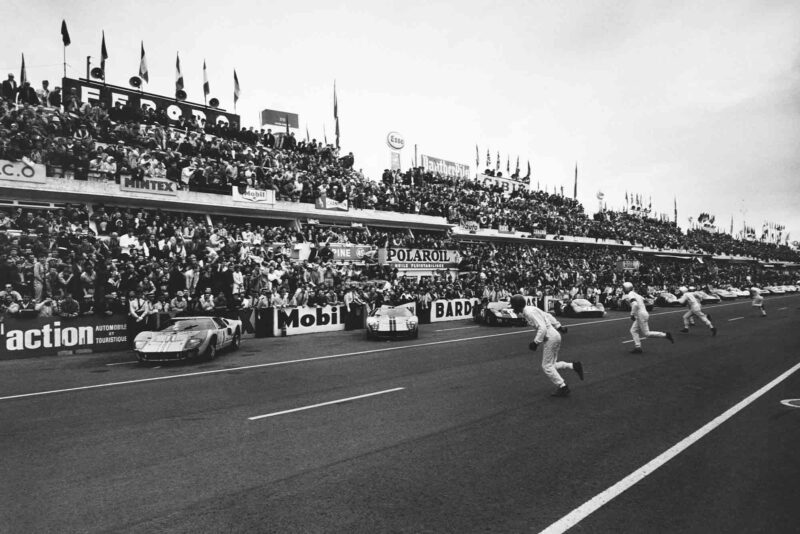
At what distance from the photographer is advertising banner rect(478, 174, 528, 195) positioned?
55.4 meters

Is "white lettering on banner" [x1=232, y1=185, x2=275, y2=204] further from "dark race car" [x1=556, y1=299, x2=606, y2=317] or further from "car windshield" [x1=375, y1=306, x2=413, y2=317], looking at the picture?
"dark race car" [x1=556, y1=299, x2=606, y2=317]

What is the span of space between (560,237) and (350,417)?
152ft

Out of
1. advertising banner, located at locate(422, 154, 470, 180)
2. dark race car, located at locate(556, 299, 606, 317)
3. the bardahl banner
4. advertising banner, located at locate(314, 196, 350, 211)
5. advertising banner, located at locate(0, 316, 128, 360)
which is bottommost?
dark race car, located at locate(556, 299, 606, 317)

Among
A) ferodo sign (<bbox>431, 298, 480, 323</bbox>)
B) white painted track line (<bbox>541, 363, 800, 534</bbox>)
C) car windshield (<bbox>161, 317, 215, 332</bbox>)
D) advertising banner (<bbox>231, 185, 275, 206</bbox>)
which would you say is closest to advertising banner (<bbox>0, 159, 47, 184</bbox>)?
advertising banner (<bbox>231, 185, 275, 206</bbox>)

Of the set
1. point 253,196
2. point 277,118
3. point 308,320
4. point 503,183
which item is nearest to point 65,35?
point 253,196

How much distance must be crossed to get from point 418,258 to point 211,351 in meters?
20.1

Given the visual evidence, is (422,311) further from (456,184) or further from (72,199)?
(456,184)

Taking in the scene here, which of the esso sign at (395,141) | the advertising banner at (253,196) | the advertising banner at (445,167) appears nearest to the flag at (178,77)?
the advertising banner at (253,196)

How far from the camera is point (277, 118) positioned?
148 ft

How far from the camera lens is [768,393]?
28.2ft

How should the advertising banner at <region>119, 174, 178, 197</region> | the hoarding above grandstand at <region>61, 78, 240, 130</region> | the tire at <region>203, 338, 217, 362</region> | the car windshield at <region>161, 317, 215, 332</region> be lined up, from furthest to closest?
the hoarding above grandstand at <region>61, 78, 240, 130</region>, the advertising banner at <region>119, 174, 178, 197</region>, the car windshield at <region>161, 317, 215, 332</region>, the tire at <region>203, 338, 217, 362</region>

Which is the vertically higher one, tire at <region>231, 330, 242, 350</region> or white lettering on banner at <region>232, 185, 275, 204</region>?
white lettering on banner at <region>232, 185, 275, 204</region>

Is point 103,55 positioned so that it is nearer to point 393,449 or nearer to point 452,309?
point 452,309

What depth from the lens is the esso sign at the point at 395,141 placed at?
146 ft
